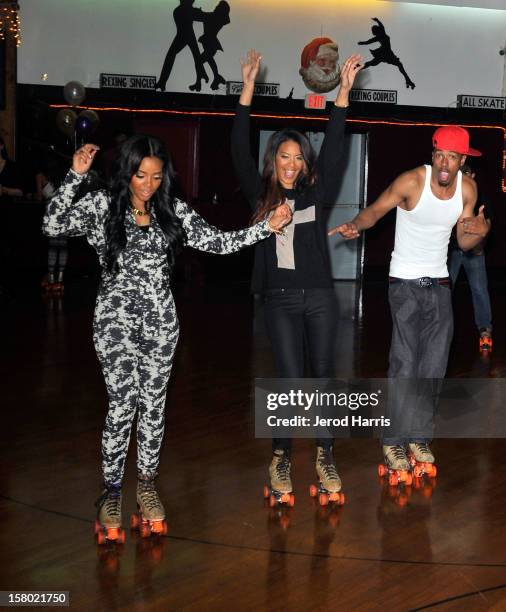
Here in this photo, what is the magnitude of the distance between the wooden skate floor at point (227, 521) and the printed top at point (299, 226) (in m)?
0.93

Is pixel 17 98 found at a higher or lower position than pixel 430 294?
higher

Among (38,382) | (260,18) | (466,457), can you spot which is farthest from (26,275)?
(466,457)

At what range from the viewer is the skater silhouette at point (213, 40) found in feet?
40.6

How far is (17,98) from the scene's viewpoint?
38.5 ft

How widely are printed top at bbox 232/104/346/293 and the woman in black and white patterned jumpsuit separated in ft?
1.04

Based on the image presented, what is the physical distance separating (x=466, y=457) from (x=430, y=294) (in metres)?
0.98

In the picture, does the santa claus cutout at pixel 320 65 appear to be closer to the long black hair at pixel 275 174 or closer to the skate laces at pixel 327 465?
the long black hair at pixel 275 174

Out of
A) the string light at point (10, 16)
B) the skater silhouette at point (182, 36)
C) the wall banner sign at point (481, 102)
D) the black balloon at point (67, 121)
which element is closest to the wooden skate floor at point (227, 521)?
the black balloon at point (67, 121)

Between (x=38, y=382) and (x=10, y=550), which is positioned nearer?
(x=10, y=550)

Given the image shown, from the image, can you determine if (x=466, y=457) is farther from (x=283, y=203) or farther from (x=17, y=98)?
(x=17, y=98)

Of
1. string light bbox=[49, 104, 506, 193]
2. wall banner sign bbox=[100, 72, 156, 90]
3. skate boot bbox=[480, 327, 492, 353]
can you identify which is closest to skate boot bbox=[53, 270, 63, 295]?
string light bbox=[49, 104, 506, 193]

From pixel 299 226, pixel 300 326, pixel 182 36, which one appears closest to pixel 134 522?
pixel 300 326

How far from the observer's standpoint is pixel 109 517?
338cm

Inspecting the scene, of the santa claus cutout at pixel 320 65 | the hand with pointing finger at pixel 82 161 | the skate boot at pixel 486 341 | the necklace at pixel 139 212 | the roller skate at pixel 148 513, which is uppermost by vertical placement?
the santa claus cutout at pixel 320 65
